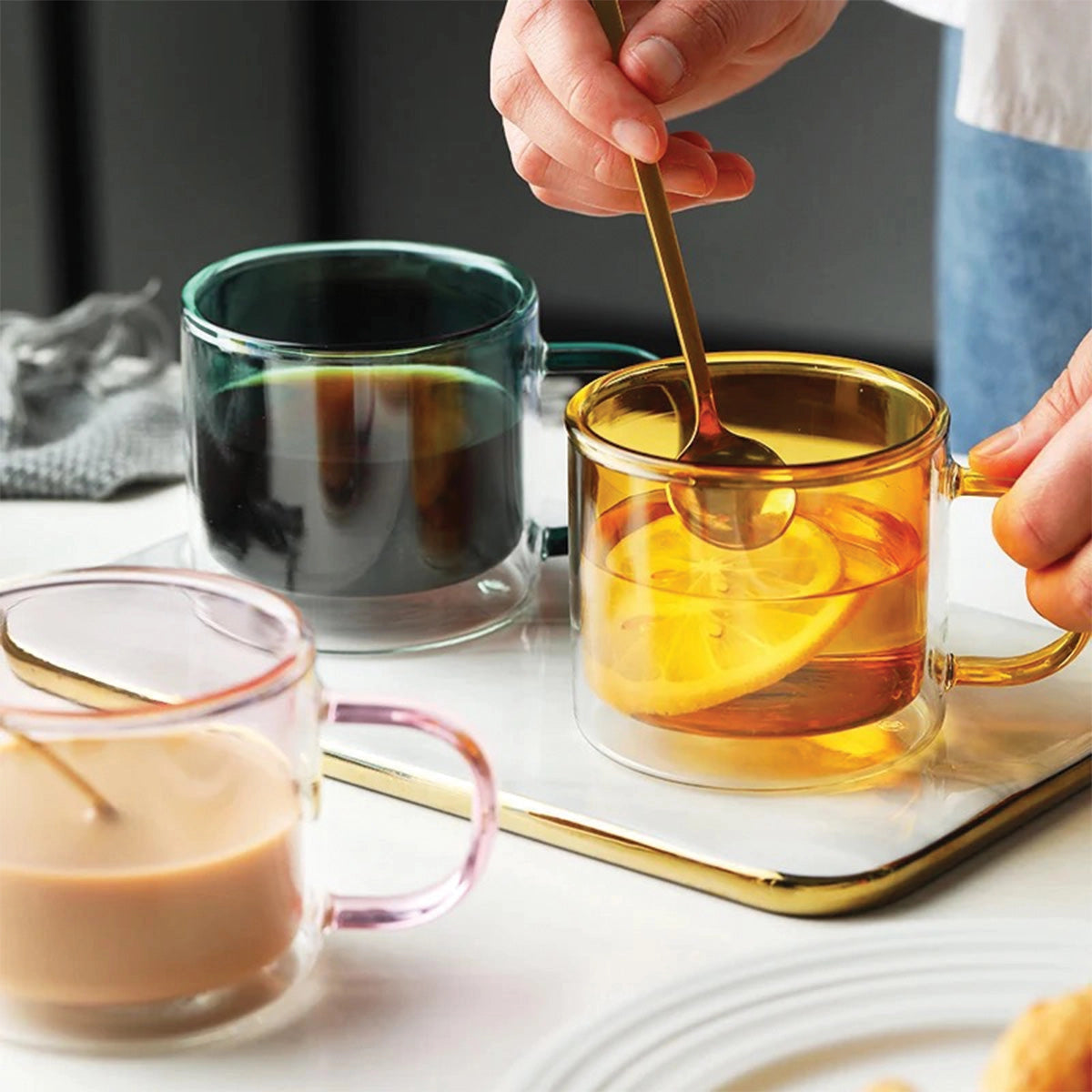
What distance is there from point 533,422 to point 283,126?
64.2 inches

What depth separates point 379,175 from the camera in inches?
90.5

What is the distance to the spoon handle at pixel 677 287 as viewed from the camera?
58cm

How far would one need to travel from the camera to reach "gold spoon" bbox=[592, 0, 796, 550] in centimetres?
53

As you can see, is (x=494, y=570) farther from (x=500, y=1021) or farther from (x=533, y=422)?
(x=500, y=1021)

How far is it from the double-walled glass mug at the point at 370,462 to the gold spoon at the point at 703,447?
85 mm

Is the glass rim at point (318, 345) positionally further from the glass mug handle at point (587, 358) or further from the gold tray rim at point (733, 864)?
the gold tray rim at point (733, 864)

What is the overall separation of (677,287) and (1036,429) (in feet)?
0.41

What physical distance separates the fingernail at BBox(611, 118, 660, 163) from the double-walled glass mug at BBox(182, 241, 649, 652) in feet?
0.26

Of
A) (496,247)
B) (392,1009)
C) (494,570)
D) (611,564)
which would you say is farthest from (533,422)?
Result: (496,247)

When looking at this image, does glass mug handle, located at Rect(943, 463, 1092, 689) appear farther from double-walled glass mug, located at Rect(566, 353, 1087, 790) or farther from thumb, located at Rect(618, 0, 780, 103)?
thumb, located at Rect(618, 0, 780, 103)

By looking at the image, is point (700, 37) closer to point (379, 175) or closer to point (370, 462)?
point (370, 462)

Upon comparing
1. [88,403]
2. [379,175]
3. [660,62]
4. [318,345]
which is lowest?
[379,175]

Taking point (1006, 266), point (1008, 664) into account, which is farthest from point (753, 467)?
point (1006, 266)

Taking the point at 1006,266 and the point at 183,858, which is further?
the point at 1006,266
